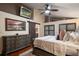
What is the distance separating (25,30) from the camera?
5.48 feet

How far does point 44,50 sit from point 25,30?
50 cm

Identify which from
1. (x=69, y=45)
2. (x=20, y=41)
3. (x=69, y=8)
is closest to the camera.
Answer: (x=69, y=45)

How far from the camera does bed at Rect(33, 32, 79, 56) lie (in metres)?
1.48

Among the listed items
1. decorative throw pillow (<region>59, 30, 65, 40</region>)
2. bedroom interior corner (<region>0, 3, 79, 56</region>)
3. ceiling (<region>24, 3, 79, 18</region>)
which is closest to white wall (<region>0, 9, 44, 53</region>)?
bedroom interior corner (<region>0, 3, 79, 56</region>)

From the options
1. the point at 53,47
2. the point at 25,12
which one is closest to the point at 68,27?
the point at 53,47

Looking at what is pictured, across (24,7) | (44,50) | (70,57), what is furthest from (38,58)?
(24,7)

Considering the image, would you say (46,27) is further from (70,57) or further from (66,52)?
(70,57)

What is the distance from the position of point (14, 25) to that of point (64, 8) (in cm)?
91

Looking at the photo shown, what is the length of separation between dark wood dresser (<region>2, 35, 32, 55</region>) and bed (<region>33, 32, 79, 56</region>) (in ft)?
0.61

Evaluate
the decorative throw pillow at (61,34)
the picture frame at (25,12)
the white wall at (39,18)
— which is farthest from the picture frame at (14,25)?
the decorative throw pillow at (61,34)

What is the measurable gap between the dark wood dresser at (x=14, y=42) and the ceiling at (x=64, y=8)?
58 centimetres

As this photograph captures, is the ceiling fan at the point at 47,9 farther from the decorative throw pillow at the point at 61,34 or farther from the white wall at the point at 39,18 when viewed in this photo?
the decorative throw pillow at the point at 61,34

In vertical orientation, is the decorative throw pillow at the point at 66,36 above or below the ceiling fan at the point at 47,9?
below

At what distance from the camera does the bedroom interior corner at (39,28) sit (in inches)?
59.8
